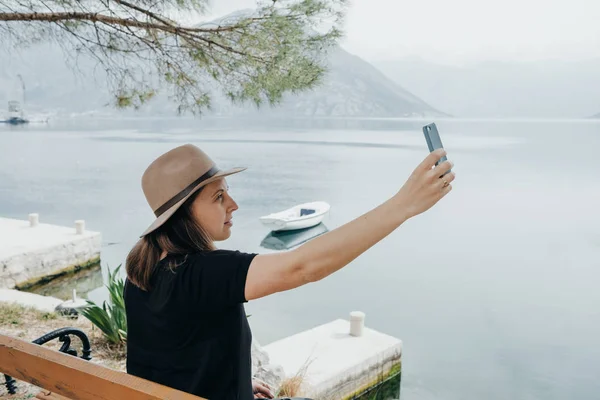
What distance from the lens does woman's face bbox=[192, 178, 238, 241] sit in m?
1.17

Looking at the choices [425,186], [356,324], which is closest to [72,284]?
[356,324]

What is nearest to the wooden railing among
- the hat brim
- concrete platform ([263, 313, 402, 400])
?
the hat brim

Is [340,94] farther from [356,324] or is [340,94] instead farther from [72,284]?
[356,324]

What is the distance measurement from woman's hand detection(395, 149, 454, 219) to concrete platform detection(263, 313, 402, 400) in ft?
14.5

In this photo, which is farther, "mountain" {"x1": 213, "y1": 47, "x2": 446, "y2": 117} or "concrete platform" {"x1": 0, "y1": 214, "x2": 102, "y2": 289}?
"mountain" {"x1": 213, "y1": 47, "x2": 446, "y2": 117}

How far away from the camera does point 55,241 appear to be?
11.3 m

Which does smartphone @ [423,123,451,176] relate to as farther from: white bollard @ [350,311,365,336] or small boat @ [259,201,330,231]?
small boat @ [259,201,330,231]

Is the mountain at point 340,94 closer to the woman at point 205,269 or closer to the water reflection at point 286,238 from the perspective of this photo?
the water reflection at point 286,238

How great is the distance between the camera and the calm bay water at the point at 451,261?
36.3 ft

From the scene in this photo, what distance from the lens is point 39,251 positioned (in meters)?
10.6

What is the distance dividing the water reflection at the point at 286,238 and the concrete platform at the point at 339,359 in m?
13.5

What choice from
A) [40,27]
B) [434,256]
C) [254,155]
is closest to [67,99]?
[254,155]

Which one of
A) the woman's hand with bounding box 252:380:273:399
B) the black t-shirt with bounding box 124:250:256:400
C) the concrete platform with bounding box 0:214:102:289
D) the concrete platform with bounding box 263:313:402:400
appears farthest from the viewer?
the concrete platform with bounding box 0:214:102:289

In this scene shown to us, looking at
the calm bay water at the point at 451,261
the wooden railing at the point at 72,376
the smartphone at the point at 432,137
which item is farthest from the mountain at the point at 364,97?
the smartphone at the point at 432,137
